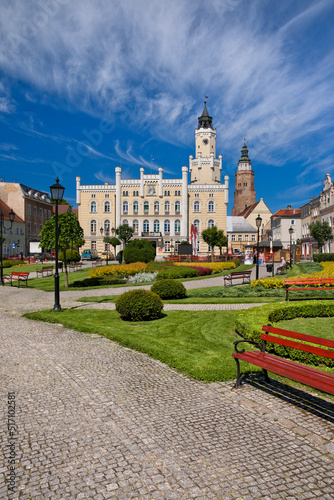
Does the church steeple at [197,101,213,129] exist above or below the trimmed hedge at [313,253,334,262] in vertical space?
above

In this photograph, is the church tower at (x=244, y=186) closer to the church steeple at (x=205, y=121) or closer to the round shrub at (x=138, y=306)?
the church steeple at (x=205, y=121)

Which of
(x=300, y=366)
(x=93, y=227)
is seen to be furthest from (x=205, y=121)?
(x=300, y=366)

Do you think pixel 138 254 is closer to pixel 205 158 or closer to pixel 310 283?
pixel 310 283

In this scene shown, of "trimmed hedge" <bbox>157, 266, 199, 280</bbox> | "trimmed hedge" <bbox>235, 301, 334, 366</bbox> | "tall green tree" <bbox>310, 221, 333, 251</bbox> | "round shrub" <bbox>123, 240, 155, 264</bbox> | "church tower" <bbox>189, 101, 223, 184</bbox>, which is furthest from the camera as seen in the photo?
"church tower" <bbox>189, 101, 223, 184</bbox>

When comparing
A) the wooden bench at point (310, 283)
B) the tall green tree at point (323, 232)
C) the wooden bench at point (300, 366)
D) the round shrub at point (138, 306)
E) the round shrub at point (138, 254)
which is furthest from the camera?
the tall green tree at point (323, 232)

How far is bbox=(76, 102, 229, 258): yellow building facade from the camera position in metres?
69.6

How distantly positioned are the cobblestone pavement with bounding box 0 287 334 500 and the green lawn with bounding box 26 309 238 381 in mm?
376

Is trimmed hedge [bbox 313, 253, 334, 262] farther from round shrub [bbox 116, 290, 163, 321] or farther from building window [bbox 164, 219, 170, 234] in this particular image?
building window [bbox 164, 219, 170, 234]

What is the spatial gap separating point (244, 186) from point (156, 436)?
118 metres

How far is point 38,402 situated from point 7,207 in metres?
57.0

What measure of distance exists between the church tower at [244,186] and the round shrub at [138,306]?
108 meters

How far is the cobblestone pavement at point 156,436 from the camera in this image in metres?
3.15

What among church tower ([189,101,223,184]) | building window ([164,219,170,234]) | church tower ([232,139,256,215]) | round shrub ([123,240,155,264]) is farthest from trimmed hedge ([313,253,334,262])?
church tower ([232,139,256,215])

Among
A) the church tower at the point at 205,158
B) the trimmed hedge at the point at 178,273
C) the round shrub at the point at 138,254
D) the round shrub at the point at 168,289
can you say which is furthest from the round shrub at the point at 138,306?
the church tower at the point at 205,158
